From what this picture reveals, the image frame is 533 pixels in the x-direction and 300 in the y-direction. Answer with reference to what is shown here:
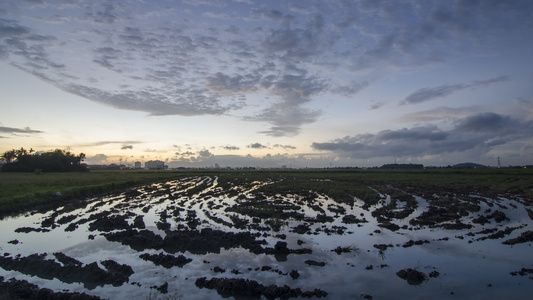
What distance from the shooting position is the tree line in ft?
283

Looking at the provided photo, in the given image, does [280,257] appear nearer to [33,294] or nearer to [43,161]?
[33,294]

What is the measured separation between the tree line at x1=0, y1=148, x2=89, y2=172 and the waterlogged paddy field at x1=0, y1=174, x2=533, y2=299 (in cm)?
8016

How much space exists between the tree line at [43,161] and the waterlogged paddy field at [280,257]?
263ft

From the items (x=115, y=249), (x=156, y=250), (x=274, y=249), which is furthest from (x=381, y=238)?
(x=115, y=249)

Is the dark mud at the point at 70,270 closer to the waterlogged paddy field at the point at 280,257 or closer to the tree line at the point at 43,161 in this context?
the waterlogged paddy field at the point at 280,257

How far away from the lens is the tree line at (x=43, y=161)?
283ft

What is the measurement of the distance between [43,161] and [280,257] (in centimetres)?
10268

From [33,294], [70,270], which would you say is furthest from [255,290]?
[70,270]

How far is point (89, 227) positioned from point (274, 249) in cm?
1128

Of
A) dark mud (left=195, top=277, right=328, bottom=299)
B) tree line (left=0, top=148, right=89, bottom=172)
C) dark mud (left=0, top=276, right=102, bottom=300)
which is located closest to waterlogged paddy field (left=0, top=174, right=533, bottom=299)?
dark mud (left=195, top=277, right=328, bottom=299)

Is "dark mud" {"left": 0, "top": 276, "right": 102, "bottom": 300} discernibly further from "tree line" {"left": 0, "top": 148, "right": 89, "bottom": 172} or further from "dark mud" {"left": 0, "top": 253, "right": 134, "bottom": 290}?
"tree line" {"left": 0, "top": 148, "right": 89, "bottom": 172}

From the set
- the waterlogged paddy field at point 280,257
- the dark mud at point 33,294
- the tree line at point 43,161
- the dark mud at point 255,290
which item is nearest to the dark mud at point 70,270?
the waterlogged paddy field at point 280,257

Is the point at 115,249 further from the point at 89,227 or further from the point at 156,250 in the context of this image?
the point at 89,227

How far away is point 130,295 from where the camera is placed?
8.30 metres
